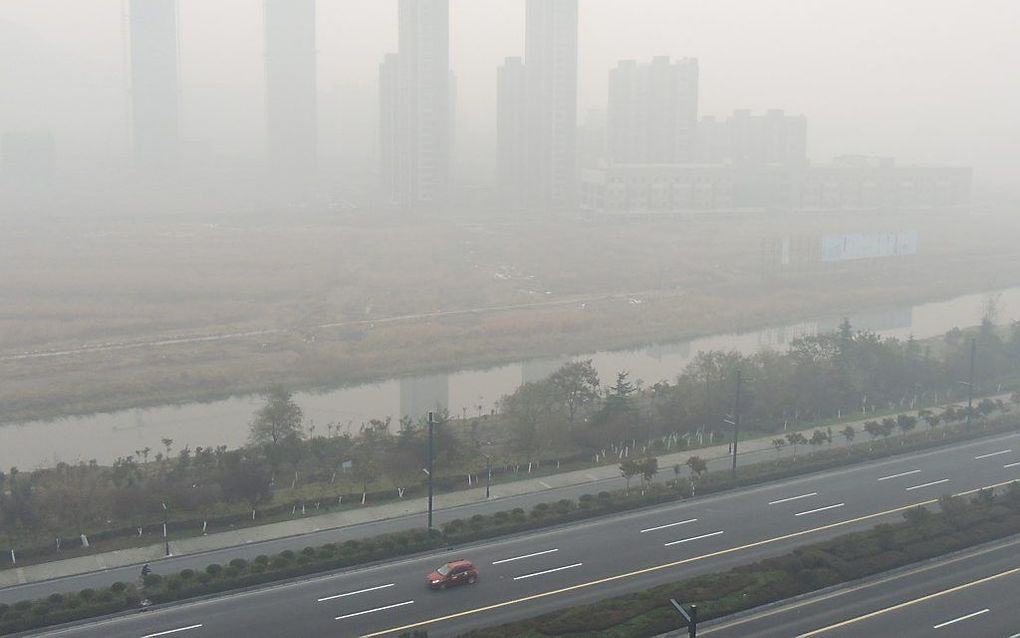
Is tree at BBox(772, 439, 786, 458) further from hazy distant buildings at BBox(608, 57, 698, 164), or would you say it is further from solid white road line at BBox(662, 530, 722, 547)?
hazy distant buildings at BBox(608, 57, 698, 164)

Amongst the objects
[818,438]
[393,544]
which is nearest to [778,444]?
[818,438]

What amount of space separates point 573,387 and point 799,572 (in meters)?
3.23

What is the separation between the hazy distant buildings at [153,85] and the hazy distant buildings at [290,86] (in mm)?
3060

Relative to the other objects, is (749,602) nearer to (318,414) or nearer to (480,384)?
(318,414)

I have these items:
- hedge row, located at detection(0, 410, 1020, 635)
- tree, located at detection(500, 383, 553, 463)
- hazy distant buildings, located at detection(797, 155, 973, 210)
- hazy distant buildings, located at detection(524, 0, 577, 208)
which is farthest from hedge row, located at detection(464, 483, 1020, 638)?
hazy distant buildings, located at detection(524, 0, 577, 208)

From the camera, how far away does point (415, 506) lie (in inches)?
240

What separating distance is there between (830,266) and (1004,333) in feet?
15.7

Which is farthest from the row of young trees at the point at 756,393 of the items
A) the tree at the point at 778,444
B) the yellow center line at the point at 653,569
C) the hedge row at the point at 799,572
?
the hedge row at the point at 799,572

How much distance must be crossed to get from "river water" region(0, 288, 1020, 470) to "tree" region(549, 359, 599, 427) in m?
1.42

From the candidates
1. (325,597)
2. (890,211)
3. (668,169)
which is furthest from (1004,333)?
(890,211)

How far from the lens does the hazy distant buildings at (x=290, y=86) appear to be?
33.7m

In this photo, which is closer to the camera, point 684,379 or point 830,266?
point 684,379

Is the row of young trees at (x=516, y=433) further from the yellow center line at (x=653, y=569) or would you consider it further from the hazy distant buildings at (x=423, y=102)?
the hazy distant buildings at (x=423, y=102)

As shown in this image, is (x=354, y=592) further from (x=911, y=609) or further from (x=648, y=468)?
(x=911, y=609)
